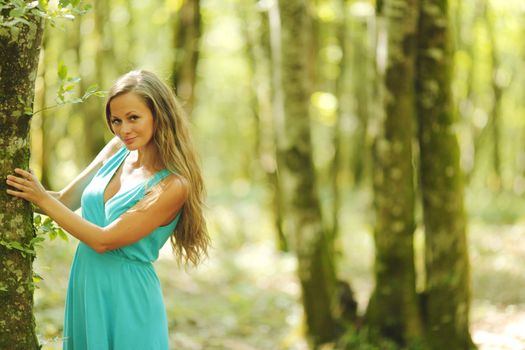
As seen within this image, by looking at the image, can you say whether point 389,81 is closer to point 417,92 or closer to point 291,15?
point 417,92

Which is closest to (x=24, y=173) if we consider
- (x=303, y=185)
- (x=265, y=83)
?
(x=303, y=185)

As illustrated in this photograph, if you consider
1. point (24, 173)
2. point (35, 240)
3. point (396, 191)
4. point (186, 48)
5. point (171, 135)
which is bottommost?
point (396, 191)

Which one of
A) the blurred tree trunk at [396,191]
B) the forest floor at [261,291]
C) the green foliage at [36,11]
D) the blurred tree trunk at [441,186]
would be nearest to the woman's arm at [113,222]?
the green foliage at [36,11]

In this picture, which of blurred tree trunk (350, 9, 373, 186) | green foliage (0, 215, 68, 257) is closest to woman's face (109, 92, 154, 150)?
green foliage (0, 215, 68, 257)

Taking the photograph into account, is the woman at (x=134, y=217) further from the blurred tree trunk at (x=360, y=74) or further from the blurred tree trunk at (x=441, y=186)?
the blurred tree trunk at (x=360, y=74)

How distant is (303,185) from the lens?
727 centimetres

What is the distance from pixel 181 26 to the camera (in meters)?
12.5

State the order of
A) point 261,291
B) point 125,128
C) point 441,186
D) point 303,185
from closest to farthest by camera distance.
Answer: point 125,128 → point 441,186 → point 303,185 → point 261,291

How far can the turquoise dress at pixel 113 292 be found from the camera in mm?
3115

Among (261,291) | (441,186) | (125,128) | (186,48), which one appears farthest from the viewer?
(186,48)

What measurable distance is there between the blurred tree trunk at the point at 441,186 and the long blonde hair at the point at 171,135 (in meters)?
3.86

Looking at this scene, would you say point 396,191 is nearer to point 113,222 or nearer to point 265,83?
point 113,222

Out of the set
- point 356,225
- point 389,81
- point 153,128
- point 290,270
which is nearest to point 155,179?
point 153,128

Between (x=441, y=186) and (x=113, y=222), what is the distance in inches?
172
